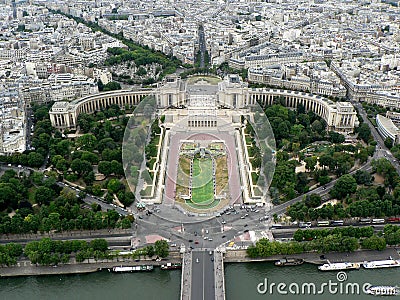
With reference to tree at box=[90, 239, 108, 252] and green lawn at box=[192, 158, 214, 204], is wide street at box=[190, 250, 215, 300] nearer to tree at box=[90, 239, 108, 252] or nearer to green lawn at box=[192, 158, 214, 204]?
tree at box=[90, 239, 108, 252]

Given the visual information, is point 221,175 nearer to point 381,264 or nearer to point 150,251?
point 150,251

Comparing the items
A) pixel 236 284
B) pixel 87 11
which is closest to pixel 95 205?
pixel 236 284

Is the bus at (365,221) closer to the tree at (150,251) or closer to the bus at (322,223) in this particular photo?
the bus at (322,223)

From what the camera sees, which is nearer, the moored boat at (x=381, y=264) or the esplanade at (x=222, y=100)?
the moored boat at (x=381, y=264)

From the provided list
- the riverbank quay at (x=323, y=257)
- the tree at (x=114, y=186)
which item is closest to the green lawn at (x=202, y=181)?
the tree at (x=114, y=186)

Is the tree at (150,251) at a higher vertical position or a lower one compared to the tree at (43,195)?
lower
